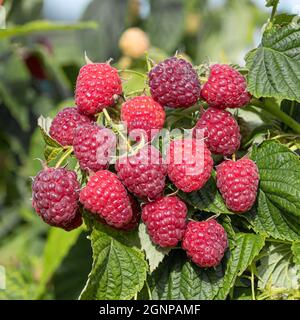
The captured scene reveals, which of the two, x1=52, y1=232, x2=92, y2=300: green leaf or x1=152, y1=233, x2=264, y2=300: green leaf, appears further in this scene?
x1=52, y1=232, x2=92, y2=300: green leaf

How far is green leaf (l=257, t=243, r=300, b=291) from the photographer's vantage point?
3.32ft

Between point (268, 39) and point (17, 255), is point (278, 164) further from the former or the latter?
point (17, 255)

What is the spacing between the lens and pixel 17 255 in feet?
6.79

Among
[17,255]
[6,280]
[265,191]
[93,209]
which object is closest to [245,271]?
[265,191]

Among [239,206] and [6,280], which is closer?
[239,206]

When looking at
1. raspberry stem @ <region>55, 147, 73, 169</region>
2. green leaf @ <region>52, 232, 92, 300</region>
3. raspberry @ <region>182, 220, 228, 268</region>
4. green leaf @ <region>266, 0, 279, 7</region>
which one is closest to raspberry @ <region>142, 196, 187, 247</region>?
raspberry @ <region>182, 220, 228, 268</region>

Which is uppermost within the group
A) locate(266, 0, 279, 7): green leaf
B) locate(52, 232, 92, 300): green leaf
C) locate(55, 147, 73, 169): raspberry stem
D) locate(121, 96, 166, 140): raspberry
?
locate(266, 0, 279, 7): green leaf

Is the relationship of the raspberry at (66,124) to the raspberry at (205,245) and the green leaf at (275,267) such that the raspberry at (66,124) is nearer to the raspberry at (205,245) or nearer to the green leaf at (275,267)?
the raspberry at (205,245)

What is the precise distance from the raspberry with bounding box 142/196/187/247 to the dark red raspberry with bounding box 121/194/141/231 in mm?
20

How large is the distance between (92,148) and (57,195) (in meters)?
0.08

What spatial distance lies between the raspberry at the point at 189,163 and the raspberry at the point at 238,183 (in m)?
0.03

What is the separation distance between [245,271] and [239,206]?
0.45ft

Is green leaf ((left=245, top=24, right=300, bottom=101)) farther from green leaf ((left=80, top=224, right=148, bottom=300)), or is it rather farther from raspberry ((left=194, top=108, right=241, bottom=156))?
Result: green leaf ((left=80, top=224, right=148, bottom=300))

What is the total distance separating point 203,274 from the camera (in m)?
0.98
